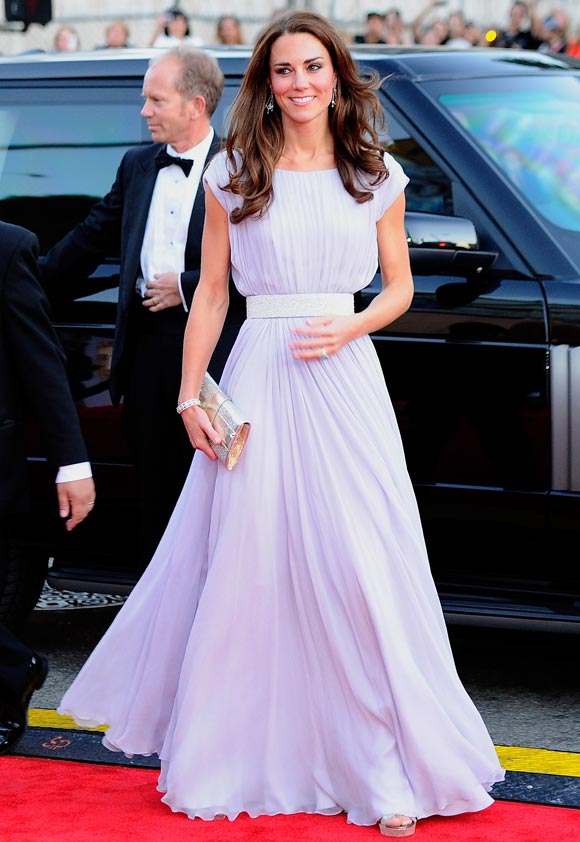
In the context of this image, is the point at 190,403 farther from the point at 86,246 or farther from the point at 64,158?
the point at 64,158

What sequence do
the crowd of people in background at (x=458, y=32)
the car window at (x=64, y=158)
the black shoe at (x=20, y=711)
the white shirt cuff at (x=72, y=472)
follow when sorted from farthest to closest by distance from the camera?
the crowd of people in background at (x=458, y=32) < the car window at (x=64, y=158) < the black shoe at (x=20, y=711) < the white shirt cuff at (x=72, y=472)

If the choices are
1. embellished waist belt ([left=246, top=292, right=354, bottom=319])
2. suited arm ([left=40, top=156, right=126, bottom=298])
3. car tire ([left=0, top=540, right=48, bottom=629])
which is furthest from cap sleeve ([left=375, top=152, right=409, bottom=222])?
car tire ([left=0, top=540, right=48, bottom=629])

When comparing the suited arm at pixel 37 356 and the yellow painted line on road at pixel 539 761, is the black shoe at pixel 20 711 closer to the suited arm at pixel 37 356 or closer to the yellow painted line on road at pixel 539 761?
the suited arm at pixel 37 356

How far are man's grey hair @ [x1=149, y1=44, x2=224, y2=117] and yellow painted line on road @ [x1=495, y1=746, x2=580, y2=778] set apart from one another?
2.22m

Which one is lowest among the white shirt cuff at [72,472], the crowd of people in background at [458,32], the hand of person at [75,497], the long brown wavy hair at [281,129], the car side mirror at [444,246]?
the hand of person at [75,497]

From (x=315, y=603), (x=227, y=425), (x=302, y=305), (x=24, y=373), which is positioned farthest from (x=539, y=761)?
(x=24, y=373)

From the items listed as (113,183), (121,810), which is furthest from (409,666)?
(113,183)

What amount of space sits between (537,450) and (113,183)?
1701 millimetres

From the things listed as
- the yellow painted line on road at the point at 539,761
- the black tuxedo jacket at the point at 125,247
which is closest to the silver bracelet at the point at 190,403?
the black tuxedo jacket at the point at 125,247

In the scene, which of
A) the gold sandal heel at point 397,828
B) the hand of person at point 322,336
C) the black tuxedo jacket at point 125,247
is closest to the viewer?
the gold sandal heel at point 397,828

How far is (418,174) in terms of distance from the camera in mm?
4688

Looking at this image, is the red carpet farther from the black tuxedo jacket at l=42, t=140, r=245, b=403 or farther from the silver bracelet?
the black tuxedo jacket at l=42, t=140, r=245, b=403

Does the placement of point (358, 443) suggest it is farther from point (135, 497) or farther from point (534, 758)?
point (135, 497)

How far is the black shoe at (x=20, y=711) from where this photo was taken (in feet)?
13.0
